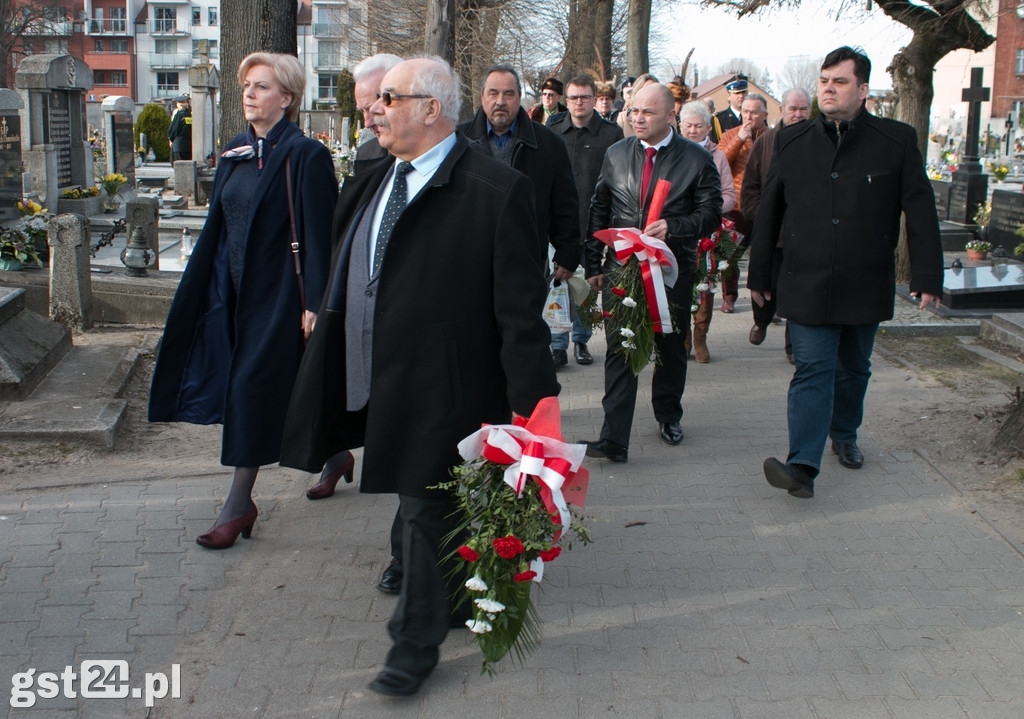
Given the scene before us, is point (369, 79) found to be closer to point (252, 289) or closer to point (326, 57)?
point (252, 289)

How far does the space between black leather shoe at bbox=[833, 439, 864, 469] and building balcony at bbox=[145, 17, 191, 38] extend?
94802 millimetres

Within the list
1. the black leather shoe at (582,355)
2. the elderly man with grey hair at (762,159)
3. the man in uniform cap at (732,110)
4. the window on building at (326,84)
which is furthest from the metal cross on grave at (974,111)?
the window on building at (326,84)

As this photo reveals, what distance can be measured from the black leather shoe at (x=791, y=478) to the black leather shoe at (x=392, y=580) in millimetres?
1920

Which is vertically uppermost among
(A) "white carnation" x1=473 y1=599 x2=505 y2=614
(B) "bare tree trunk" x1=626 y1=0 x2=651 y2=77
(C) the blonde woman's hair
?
(B) "bare tree trunk" x1=626 y1=0 x2=651 y2=77

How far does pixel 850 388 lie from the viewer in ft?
18.6

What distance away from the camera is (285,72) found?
443 centimetres

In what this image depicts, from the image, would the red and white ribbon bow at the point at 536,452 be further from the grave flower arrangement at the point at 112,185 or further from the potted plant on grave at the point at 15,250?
the grave flower arrangement at the point at 112,185

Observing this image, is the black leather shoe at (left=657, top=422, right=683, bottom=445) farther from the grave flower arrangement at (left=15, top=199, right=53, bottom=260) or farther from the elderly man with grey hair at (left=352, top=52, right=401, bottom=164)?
the grave flower arrangement at (left=15, top=199, right=53, bottom=260)

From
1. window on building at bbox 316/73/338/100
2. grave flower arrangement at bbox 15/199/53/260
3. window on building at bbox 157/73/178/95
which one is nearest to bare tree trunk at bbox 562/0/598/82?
grave flower arrangement at bbox 15/199/53/260

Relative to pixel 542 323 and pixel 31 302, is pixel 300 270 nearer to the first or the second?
pixel 542 323

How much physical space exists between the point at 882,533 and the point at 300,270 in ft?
9.13

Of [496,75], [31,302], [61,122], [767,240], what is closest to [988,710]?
[767,240]

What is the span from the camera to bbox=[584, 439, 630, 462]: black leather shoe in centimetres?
581

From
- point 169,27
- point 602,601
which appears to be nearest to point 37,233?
point 602,601
